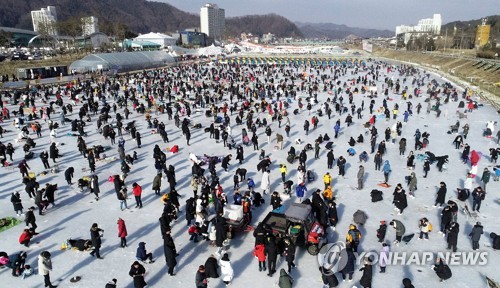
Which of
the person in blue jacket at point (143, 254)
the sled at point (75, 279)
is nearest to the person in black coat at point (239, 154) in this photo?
the person in blue jacket at point (143, 254)

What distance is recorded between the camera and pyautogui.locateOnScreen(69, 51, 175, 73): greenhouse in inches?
2002

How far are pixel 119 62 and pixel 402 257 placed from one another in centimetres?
5279

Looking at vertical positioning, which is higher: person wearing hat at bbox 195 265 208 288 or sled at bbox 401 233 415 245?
person wearing hat at bbox 195 265 208 288

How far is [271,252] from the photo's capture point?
883 cm

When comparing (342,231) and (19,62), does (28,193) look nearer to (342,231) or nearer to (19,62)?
(342,231)

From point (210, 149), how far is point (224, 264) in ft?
37.4

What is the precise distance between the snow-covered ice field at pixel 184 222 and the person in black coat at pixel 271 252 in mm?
263

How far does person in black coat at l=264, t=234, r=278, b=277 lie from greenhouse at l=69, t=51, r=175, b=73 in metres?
46.6

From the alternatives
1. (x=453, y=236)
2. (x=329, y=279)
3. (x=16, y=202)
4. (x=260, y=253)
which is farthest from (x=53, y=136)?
(x=453, y=236)

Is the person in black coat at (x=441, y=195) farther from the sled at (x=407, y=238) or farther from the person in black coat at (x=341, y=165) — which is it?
the person in black coat at (x=341, y=165)

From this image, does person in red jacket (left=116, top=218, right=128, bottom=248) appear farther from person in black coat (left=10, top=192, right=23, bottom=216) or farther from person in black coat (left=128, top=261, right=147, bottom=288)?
person in black coat (left=10, top=192, right=23, bottom=216)

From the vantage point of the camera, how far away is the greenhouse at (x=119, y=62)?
50.8 m

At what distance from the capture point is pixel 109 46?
82562 millimetres

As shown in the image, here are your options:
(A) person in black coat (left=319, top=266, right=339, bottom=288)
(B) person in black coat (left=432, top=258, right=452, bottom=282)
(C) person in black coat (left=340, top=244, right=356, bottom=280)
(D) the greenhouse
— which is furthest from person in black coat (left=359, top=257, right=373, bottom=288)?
(D) the greenhouse
